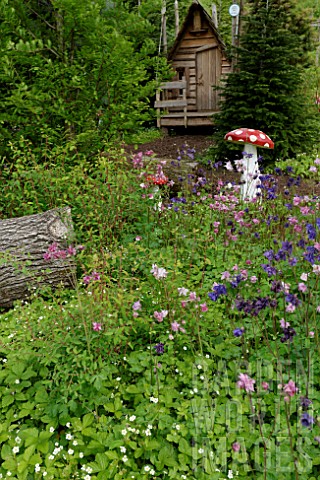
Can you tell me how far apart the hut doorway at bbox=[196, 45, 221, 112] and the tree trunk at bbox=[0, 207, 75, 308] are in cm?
1320

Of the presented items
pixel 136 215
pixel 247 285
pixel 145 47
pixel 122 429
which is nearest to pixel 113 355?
pixel 122 429

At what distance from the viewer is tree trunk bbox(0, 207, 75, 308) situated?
441 cm

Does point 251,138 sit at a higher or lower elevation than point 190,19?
lower

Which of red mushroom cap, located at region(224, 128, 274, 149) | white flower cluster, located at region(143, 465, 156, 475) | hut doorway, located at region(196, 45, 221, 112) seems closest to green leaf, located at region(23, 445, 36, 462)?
white flower cluster, located at region(143, 465, 156, 475)

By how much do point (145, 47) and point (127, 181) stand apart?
6.31 ft

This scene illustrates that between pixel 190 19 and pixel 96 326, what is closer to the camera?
pixel 96 326

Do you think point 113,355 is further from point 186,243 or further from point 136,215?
point 136,215

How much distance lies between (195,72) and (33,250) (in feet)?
47.2

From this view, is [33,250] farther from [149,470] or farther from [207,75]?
[207,75]

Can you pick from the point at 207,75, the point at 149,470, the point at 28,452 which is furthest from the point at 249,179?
the point at 207,75

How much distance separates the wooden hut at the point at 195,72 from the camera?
16.4 m

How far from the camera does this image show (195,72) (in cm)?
1719

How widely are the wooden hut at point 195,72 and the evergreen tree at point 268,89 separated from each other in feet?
22.3

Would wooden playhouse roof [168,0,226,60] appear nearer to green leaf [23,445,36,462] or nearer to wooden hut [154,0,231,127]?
wooden hut [154,0,231,127]
